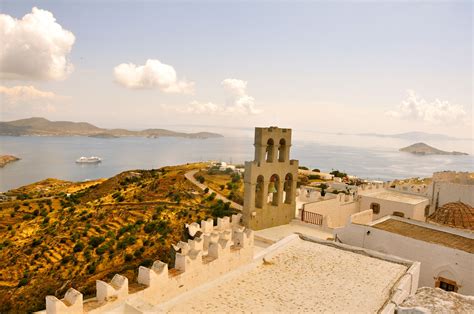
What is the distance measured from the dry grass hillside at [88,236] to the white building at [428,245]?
10033mm

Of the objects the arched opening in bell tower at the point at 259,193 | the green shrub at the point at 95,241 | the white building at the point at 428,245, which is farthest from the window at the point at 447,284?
the green shrub at the point at 95,241

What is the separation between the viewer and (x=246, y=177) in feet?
52.3

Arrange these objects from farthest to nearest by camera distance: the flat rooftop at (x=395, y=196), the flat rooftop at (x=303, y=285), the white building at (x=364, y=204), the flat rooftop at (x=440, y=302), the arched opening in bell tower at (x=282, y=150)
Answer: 1. the flat rooftop at (x=395, y=196)
2. the white building at (x=364, y=204)
3. the arched opening in bell tower at (x=282, y=150)
4. the flat rooftop at (x=303, y=285)
5. the flat rooftop at (x=440, y=302)

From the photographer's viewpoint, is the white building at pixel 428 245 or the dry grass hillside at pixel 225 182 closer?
the white building at pixel 428 245

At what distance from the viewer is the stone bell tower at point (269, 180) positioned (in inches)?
624

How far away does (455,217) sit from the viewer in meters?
19.3

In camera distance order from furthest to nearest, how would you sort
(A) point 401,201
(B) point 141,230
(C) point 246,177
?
(B) point 141,230 → (A) point 401,201 → (C) point 246,177

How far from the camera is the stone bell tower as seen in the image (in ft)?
52.0

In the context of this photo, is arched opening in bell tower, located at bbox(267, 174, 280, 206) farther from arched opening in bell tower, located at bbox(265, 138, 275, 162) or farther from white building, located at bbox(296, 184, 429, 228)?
white building, located at bbox(296, 184, 429, 228)

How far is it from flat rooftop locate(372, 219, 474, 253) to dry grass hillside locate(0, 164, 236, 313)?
11199 mm

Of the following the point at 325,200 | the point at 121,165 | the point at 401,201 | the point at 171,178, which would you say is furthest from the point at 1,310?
the point at 121,165

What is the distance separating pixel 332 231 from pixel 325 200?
14.5ft

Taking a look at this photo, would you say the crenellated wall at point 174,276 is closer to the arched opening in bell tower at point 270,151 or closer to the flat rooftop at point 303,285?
the flat rooftop at point 303,285

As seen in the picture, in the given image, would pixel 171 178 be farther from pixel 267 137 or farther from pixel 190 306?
pixel 190 306
